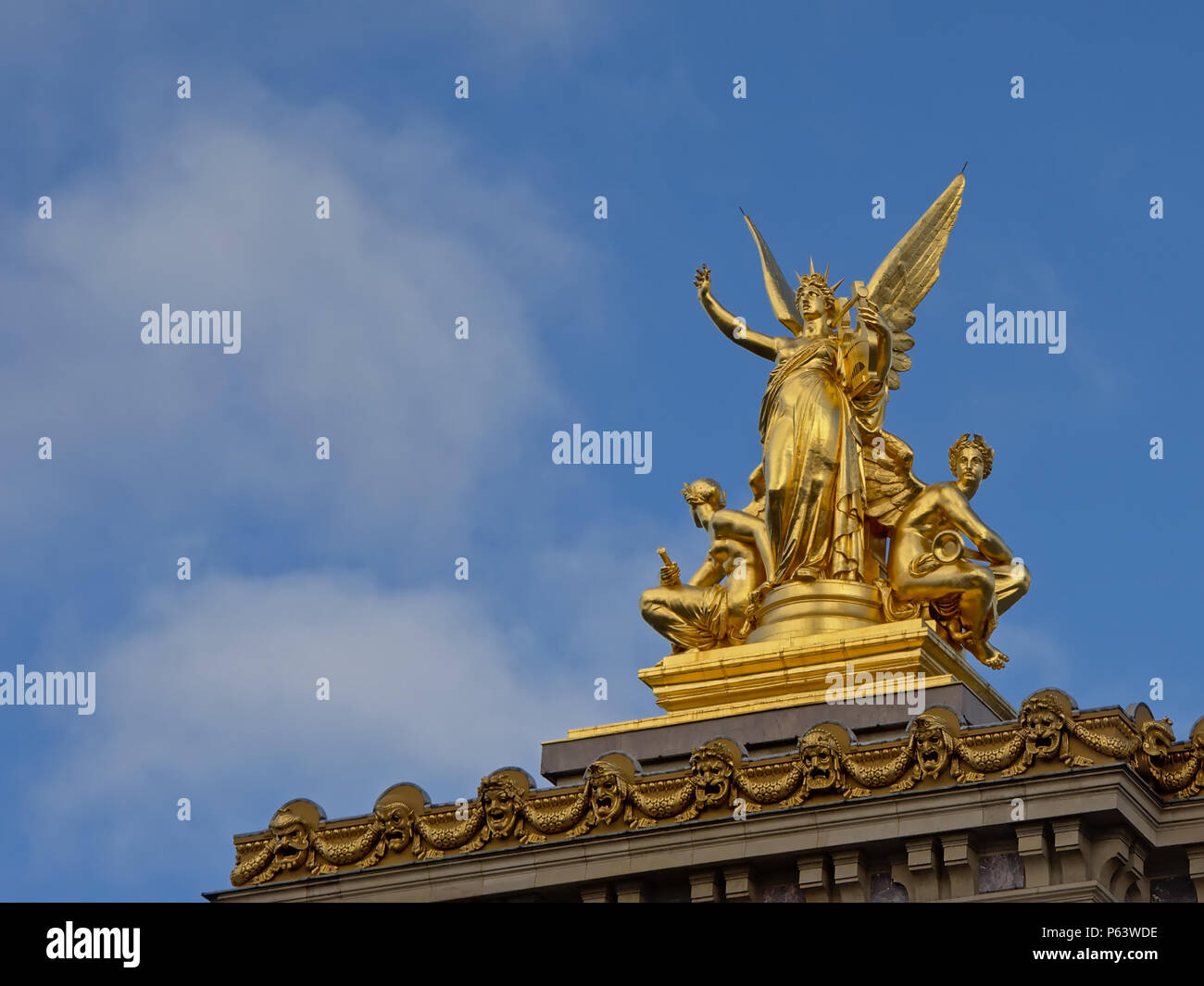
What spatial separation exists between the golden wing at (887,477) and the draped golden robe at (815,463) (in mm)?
199

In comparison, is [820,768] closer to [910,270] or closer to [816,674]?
[816,674]

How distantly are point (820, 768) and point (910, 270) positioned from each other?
35.2 feet

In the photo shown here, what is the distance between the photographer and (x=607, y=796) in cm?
3381

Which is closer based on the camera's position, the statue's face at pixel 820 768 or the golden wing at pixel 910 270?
the statue's face at pixel 820 768

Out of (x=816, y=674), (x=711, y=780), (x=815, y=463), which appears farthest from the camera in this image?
(x=815, y=463)

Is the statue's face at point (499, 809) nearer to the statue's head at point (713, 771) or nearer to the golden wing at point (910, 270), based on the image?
the statue's head at point (713, 771)

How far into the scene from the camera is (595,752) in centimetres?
3672

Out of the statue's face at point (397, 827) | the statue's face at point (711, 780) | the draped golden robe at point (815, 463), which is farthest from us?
the draped golden robe at point (815, 463)

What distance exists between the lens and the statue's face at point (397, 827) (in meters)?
34.6

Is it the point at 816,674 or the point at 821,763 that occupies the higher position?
the point at 816,674

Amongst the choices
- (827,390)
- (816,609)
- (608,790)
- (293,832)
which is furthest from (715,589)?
(293,832)

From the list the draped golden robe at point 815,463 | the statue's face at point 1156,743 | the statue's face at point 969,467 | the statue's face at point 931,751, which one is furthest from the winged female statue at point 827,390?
the statue's face at point 1156,743

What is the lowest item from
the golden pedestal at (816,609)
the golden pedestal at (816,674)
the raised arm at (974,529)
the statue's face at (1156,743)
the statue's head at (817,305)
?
the statue's face at (1156,743)
